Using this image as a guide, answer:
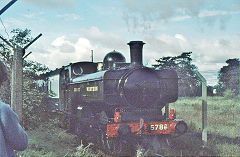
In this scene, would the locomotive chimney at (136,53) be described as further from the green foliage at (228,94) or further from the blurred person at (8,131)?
the green foliage at (228,94)

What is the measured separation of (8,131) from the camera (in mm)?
1864

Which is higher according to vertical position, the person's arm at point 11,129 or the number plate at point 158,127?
the person's arm at point 11,129

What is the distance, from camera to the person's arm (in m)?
1.85

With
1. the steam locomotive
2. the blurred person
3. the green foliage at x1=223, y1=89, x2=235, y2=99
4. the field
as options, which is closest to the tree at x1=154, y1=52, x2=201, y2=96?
the green foliage at x1=223, y1=89, x2=235, y2=99

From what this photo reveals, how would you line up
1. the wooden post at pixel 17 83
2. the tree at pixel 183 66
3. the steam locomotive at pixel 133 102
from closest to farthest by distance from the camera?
the wooden post at pixel 17 83, the steam locomotive at pixel 133 102, the tree at pixel 183 66

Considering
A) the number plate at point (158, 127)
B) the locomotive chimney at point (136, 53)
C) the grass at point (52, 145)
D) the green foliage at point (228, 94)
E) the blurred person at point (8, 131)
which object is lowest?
the grass at point (52, 145)

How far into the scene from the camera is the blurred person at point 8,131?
1.85m

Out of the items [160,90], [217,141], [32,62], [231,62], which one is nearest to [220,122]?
[217,141]

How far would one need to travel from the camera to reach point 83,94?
9.31 m

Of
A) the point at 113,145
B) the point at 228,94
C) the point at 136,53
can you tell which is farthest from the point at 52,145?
the point at 228,94

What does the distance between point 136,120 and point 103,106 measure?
108 centimetres

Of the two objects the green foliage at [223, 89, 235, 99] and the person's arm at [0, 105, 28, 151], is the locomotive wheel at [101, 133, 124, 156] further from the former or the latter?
the green foliage at [223, 89, 235, 99]

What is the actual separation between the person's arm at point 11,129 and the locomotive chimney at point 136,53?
5.79 m

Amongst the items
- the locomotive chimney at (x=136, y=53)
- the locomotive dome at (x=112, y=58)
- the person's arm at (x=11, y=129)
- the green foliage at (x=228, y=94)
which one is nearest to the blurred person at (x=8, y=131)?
the person's arm at (x=11, y=129)
